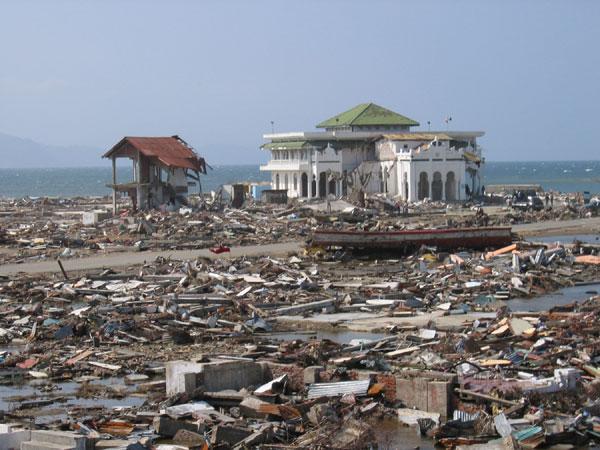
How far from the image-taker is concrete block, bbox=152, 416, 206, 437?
55.7 ft

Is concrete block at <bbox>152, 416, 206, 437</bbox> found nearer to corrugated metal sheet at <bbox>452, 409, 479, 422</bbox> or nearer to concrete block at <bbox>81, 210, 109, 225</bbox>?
corrugated metal sheet at <bbox>452, 409, 479, 422</bbox>

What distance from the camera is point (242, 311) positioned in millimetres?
28750

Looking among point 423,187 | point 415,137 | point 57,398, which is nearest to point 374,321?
point 57,398

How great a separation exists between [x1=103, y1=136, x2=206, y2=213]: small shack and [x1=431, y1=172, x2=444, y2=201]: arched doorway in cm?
1501

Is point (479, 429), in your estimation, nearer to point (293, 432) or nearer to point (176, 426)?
point (293, 432)

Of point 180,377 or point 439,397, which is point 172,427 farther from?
point 439,397

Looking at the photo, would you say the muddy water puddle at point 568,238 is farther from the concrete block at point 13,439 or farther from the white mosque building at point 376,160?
the concrete block at point 13,439

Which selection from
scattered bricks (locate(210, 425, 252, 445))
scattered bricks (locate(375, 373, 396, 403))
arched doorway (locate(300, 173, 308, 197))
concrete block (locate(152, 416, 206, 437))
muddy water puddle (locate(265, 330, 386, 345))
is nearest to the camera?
scattered bricks (locate(210, 425, 252, 445))

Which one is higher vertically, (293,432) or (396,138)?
(396,138)

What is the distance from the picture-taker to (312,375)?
1936 cm

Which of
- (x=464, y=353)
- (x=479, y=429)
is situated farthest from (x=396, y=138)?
(x=479, y=429)

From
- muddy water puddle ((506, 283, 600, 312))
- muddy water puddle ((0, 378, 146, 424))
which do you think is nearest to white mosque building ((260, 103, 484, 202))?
muddy water puddle ((506, 283, 600, 312))

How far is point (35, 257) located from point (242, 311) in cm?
1663

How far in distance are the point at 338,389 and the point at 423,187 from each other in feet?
183
